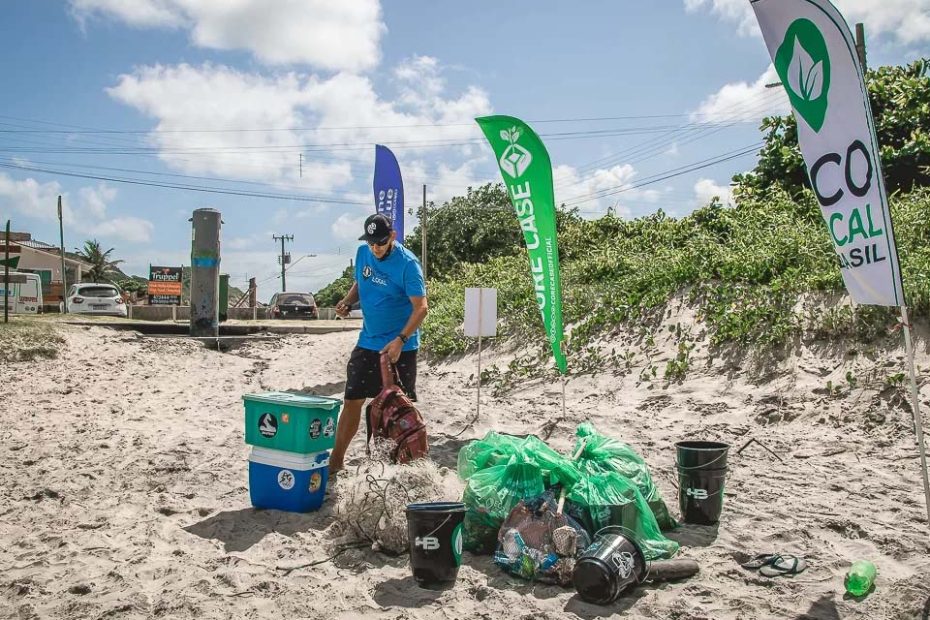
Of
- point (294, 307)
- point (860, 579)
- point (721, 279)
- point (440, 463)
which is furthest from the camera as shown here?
point (294, 307)

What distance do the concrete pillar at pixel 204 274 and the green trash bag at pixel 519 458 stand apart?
9292 mm

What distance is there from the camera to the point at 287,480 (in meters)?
4.54

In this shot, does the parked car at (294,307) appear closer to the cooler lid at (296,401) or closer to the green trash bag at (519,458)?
the cooler lid at (296,401)

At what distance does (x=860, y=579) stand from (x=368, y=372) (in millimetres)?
3150

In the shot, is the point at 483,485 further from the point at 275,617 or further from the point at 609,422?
the point at 609,422

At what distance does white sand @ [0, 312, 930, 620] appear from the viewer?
3385 millimetres

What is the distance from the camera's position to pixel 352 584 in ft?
11.8

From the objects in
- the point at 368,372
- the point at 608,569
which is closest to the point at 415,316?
the point at 368,372

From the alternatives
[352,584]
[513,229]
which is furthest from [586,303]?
[513,229]

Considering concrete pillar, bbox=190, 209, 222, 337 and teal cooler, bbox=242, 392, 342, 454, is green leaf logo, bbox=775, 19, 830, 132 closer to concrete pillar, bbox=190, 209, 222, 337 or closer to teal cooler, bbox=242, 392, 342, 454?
teal cooler, bbox=242, 392, 342, 454

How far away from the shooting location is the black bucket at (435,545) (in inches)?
139

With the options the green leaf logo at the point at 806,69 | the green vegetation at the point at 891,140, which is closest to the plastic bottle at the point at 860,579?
the green leaf logo at the point at 806,69

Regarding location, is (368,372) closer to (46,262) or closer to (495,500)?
(495,500)

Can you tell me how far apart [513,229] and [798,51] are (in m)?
26.6
